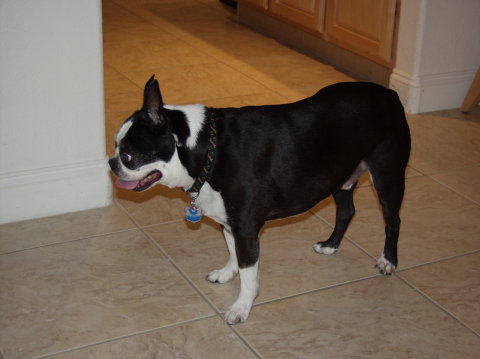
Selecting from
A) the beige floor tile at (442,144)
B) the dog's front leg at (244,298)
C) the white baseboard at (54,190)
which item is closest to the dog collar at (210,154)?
the dog's front leg at (244,298)

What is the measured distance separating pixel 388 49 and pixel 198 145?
2.64 meters

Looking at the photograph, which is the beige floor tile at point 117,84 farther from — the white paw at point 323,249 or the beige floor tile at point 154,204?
the white paw at point 323,249

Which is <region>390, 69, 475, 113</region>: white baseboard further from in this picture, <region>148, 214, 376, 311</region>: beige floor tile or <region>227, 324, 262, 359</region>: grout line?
<region>227, 324, 262, 359</region>: grout line

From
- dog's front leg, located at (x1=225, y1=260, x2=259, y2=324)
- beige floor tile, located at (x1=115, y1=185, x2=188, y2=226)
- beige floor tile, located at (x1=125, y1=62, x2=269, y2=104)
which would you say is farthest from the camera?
beige floor tile, located at (x1=125, y1=62, x2=269, y2=104)

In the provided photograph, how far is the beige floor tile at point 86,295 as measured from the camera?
253 centimetres

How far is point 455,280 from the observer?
2.88 meters

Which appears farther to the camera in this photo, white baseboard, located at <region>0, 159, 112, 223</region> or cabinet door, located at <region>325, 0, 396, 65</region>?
cabinet door, located at <region>325, 0, 396, 65</region>

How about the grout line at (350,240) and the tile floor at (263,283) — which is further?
the grout line at (350,240)

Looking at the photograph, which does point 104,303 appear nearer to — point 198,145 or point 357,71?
point 198,145

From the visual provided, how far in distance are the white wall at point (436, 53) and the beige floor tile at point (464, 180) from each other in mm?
878

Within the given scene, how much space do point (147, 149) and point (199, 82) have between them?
109 inches

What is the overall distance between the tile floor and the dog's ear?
789 mm

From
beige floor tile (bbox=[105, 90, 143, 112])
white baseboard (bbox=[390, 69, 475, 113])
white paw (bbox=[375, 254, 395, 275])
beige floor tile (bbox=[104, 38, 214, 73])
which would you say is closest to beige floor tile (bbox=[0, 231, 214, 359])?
white paw (bbox=[375, 254, 395, 275])

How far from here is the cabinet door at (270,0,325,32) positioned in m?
5.25
